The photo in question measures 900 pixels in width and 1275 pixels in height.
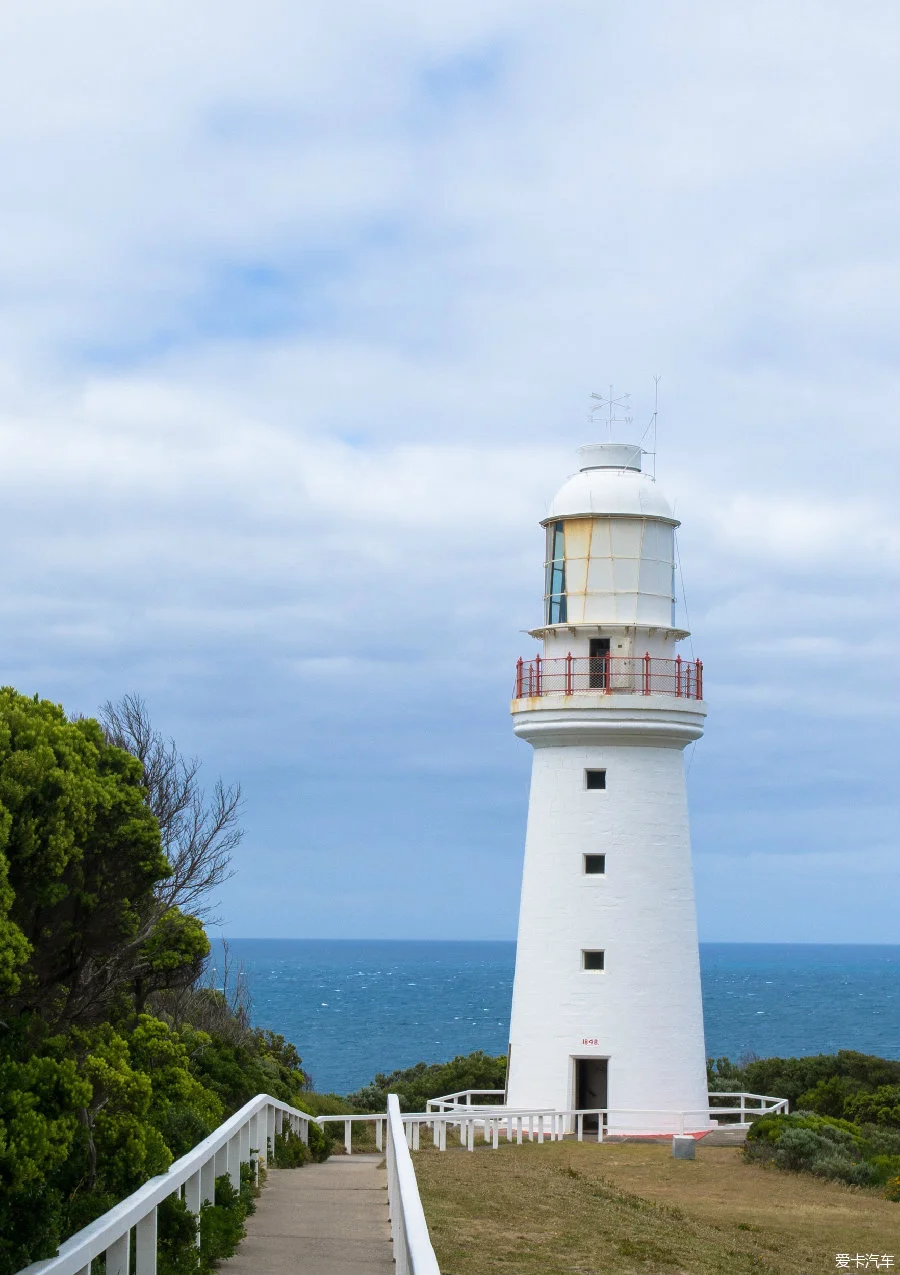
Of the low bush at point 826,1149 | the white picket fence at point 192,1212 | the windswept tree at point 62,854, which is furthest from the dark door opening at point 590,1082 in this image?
the windswept tree at point 62,854

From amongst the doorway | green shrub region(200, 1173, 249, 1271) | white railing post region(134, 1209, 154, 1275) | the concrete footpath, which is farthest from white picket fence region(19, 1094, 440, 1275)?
the doorway

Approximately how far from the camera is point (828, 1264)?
14484mm

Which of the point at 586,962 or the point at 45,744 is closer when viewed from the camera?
the point at 45,744

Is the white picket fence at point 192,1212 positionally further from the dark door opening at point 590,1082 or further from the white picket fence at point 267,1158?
the dark door opening at point 590,1082

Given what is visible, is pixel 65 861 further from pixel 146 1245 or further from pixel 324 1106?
pixel 324 1106

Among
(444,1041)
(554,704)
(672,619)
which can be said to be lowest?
(444,1041)

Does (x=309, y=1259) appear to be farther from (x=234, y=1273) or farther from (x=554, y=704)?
(x=554, y=704)

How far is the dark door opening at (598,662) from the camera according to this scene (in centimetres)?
2720

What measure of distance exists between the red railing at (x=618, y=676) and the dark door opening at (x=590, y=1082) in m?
6.16

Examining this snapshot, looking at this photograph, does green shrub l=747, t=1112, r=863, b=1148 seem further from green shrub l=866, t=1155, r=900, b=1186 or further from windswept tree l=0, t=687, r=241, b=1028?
windswept tree l=0, t=687, r=241, b=1028

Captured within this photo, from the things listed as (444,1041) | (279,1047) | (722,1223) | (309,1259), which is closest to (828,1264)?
(722,1223)

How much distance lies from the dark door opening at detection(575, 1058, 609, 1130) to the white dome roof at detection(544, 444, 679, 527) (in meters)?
9.32

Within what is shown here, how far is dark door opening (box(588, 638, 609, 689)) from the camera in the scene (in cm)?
2720

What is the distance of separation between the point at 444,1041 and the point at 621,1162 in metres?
73.9
